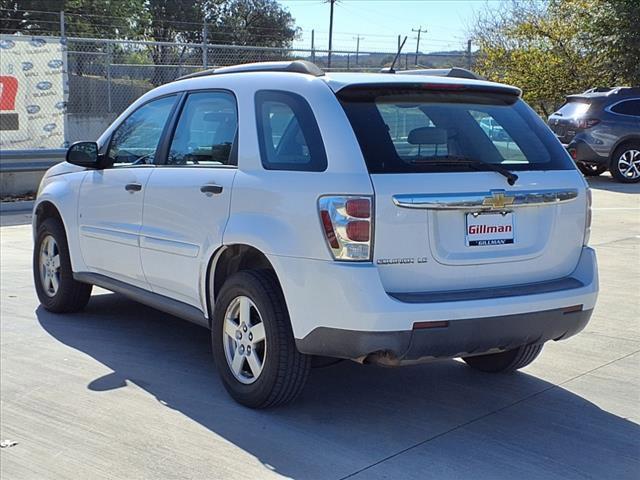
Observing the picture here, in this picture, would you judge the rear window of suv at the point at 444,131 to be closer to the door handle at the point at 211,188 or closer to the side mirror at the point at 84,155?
the door handle at the point at 211,188

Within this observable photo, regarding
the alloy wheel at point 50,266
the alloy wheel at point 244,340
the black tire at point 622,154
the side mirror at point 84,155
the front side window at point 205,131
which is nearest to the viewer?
the alloy wheel at point 244,340

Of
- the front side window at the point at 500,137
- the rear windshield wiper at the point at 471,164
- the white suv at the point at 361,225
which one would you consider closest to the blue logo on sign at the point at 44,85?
the white suv at the point at 361,225

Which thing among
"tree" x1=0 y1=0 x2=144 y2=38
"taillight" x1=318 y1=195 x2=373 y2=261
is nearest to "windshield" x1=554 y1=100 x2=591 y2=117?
"taillight" x1=318 y1=195 x2=373 y2=261

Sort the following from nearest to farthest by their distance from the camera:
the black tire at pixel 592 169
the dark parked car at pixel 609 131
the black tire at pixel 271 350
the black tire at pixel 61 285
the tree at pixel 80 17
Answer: the black tire at pixel 271 350 → the black tire at pixel 61 285 → the dark parked car at pixel 609 131 → the black tire at pixel 592 169 → the tree at pixel 80 17

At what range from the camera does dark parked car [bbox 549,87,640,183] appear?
52.6 ft

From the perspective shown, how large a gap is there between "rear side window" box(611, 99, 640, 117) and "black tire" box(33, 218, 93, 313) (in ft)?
40.6

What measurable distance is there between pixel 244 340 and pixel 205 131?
1420 millimetres

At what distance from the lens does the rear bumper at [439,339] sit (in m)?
4.03

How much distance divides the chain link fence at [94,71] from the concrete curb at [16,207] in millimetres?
1983

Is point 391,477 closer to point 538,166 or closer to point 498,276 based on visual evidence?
point 498,276

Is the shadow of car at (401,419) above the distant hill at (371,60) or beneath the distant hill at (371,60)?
beneath

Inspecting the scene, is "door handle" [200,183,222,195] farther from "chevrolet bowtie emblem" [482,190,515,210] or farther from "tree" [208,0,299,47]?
"tree" [208,0,299,47]

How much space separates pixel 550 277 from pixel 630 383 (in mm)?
1052

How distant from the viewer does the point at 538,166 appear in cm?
460
